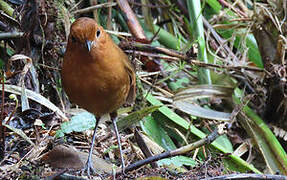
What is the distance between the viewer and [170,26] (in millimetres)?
5293

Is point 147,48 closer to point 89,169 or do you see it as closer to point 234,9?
point 234,9

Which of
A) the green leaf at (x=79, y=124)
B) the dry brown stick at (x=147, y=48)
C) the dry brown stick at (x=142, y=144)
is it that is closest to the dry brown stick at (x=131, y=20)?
the dry brown stick at (x=147, y=48)

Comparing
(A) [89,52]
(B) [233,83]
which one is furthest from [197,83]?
(A) [89,52]

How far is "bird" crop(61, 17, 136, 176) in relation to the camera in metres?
2.85

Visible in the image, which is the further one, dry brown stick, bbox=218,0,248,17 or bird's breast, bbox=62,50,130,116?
dry brown stick, bbox=218,0,248,17

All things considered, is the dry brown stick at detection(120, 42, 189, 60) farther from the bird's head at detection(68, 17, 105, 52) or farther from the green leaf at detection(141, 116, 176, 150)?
the bird's head at detection(68, 17, 105, 52)

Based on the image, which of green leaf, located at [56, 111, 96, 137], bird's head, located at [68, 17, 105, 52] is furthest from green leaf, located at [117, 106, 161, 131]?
bird's head, located at [68, 17, 105, 52]

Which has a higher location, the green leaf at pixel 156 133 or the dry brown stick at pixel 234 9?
the dry brown stick at pixel 234 9

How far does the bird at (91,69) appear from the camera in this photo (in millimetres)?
2848

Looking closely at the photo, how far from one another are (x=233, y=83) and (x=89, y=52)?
208 cm

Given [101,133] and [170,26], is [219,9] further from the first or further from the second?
[101,133]

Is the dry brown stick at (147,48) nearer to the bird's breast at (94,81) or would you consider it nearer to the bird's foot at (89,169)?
the bird's breast at (94,81)

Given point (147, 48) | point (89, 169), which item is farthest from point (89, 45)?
point (147, 48)

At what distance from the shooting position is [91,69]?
115 inches
